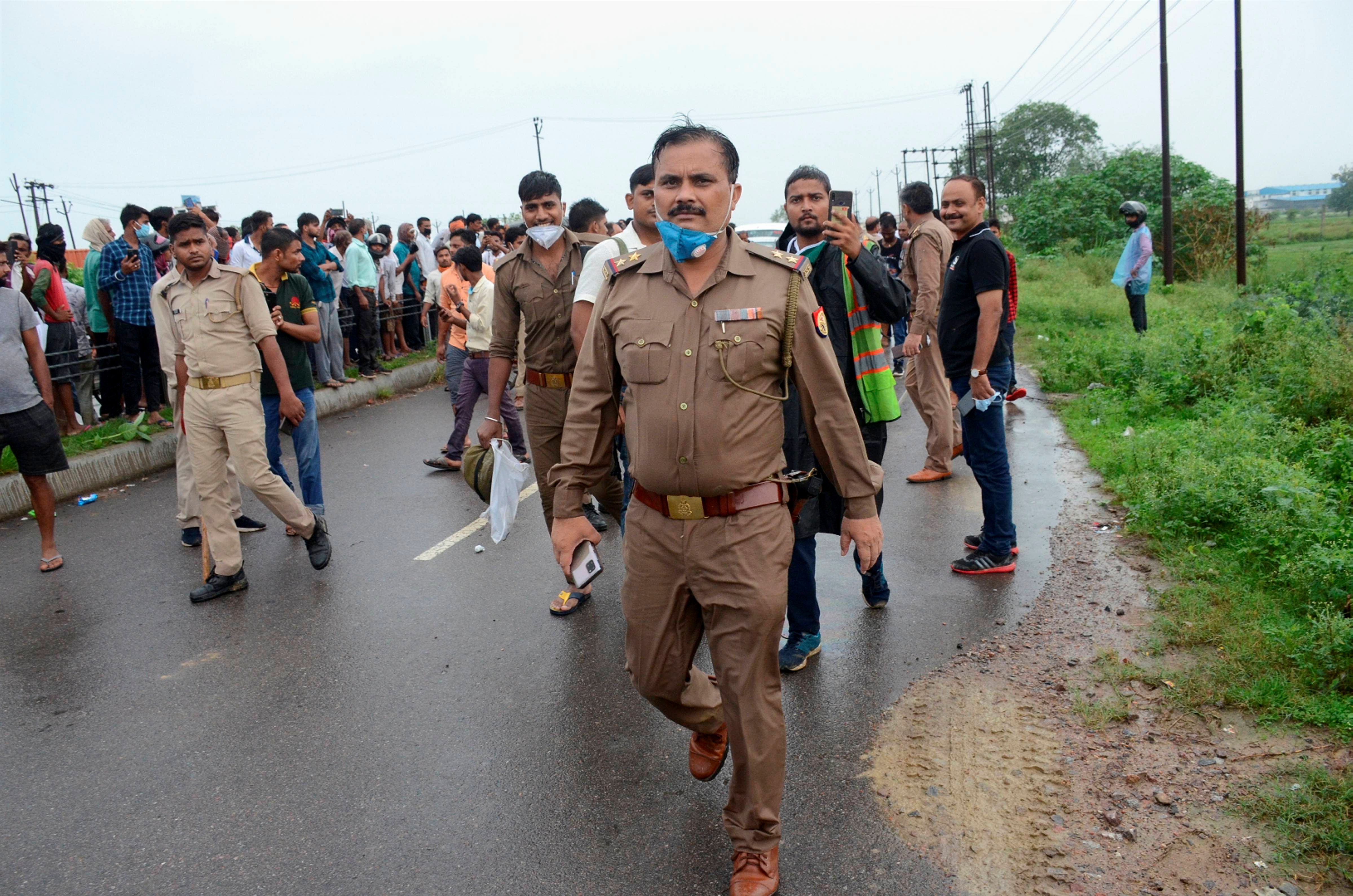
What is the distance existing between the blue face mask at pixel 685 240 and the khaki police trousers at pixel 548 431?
240cm

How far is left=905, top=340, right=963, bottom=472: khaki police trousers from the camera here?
7867 millimetres

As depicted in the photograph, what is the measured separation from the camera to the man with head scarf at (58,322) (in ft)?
31.4

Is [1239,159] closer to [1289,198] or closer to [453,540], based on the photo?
[453,540]

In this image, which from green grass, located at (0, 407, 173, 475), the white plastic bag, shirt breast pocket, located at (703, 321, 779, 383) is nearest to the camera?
shirt breast pocket, located at (703, 321, 779, 383)

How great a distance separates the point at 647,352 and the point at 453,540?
4.36 meters

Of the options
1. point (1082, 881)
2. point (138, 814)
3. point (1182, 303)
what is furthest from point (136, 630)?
point (1182, 303)

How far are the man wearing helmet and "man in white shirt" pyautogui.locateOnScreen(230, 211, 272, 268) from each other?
32.8ft

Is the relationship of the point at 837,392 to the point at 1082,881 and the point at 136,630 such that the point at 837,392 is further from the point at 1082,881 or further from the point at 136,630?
the point at 136,630

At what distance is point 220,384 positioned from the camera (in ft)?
19.4

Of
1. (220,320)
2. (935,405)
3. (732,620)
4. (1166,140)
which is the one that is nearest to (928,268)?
(935,405)

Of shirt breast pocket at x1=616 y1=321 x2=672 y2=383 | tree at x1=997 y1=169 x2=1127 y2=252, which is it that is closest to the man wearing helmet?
shirt breast pocket at x1=616 y1=321 x2=672 y2=383

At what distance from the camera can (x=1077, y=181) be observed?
1513 inches

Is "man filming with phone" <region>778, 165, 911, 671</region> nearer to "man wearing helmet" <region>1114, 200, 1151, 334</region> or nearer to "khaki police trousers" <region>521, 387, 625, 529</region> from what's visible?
"khaki police trousers" <region>521, 387, 625, 529</region>

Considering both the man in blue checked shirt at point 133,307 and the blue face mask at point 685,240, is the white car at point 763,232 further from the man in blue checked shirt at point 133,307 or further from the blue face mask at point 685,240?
the blue face mask at point 685,240
